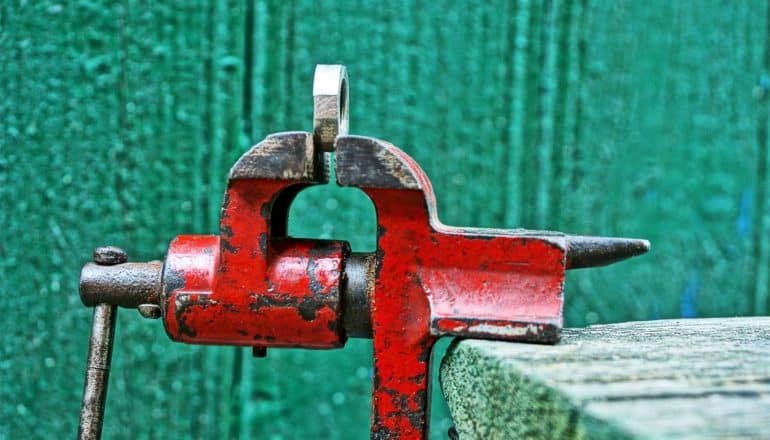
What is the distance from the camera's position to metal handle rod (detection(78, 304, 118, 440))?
0.71 metres

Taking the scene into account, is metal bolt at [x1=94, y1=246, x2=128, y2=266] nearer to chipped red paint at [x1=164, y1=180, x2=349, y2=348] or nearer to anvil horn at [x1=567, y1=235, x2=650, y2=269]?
chipped red paint at [x1=164, y1=180, x2=349, y2=348]

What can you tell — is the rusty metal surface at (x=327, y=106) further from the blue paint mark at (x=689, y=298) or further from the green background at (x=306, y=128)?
the blue paint mark at (x=689, y=298)

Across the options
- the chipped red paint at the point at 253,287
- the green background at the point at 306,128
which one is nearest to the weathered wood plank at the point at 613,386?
the chipped red paint at the point at 253,287

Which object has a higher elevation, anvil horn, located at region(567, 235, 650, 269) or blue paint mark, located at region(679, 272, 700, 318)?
anvil horn, located at region(567, 235, 650, 269)

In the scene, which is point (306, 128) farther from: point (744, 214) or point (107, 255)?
point (744, 214)

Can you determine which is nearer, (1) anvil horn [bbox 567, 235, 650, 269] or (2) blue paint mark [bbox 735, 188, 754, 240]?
(1) anvil horn [bbox 567, 235, 650, 269]

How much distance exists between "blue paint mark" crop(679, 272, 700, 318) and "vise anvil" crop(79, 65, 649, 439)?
75cm

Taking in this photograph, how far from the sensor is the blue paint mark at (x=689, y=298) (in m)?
1.34

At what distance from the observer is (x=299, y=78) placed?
1.23 metres

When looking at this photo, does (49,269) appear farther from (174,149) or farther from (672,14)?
(672,14)

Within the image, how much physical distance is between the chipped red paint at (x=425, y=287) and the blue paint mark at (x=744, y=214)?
3.00 ft

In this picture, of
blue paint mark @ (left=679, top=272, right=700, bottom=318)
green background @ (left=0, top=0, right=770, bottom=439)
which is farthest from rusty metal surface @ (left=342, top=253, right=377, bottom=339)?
blue paint mark @ (left=679, top=272, right=700, bottom=318)

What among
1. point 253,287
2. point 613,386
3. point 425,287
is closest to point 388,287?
point 425,287

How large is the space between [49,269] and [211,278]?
2.37 ft
